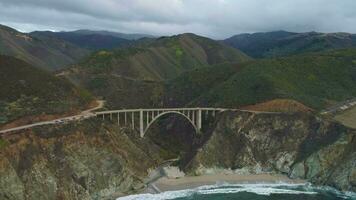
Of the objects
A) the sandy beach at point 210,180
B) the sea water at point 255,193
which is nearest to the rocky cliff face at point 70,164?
the sandy beach at point 210,180

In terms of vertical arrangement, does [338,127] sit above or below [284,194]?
above

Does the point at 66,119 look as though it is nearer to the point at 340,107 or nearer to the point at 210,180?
the point at 210,180

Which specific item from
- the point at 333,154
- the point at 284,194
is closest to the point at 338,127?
the point at 333,154

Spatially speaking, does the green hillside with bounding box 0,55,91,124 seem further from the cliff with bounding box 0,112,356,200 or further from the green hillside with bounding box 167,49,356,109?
the green hillside with bounding box 167,49,356,109

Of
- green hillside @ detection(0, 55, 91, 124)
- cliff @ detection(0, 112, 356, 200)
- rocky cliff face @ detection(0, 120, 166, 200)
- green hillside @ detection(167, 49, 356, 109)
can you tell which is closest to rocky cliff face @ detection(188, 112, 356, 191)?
cliff @ detection(0, 112, 356, 200)

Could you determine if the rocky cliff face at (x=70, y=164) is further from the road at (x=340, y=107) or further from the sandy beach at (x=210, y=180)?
the road at (x=340, y=107)

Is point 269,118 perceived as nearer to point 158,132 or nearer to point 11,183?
point 158,132
